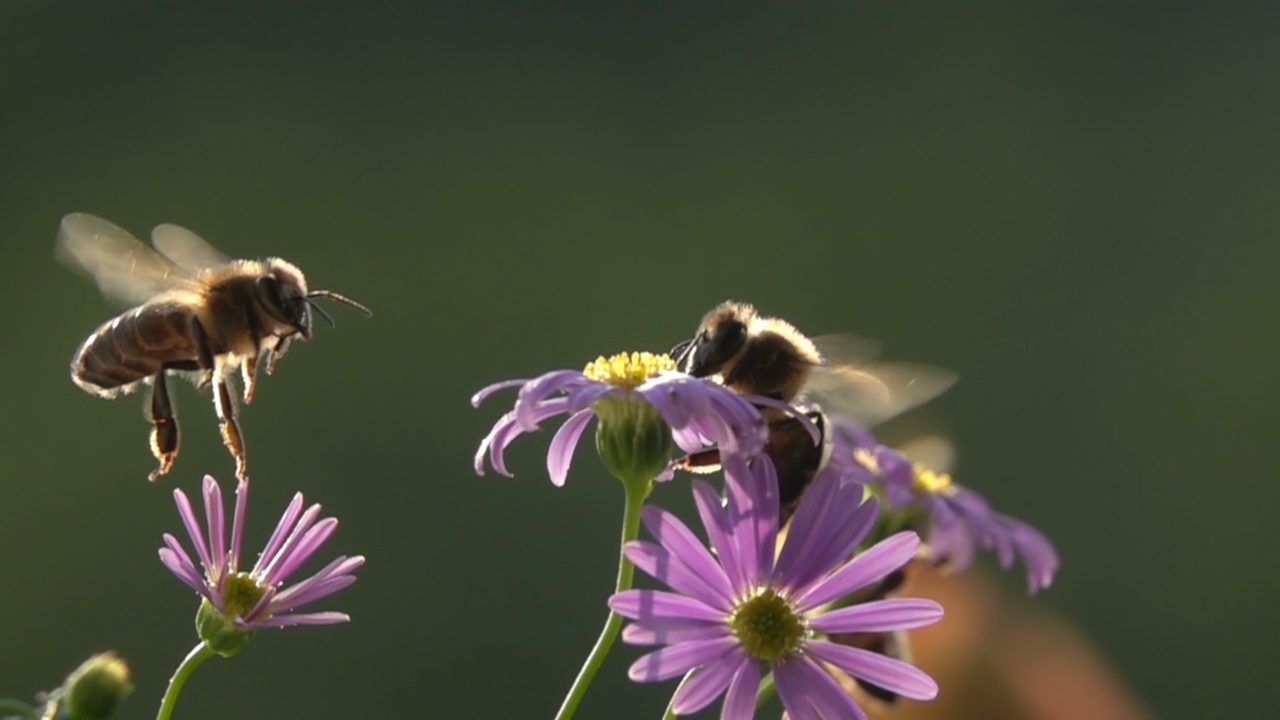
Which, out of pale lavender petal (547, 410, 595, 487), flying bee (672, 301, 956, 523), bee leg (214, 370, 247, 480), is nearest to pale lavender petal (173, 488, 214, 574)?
bee leg (214, 370, 247, 480)

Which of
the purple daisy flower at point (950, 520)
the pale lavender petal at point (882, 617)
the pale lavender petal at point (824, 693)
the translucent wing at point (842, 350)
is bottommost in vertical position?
the purple daisy flower at point (950, 520)

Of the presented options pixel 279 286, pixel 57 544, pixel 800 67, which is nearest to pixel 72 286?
pixel 57 544

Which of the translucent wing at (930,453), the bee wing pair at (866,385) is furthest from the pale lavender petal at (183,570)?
the translucent wing at (930,453)

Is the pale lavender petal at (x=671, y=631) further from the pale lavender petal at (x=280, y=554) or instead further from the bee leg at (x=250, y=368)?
the bee leg at (x=250, y=368)

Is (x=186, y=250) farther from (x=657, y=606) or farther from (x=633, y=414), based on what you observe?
(x=657, y=606)

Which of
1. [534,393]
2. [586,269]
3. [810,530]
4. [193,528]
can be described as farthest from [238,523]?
[586,269]

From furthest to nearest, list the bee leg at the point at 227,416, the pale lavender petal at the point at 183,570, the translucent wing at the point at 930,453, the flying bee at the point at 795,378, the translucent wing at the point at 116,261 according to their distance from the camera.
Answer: the translucent wing at the point at 930,453, the translucent wing at the point at 116,261, the bee leg at the point at 227,416, the flying bee at the point at 795,378, the pale lavender petal at the point at 183,570
